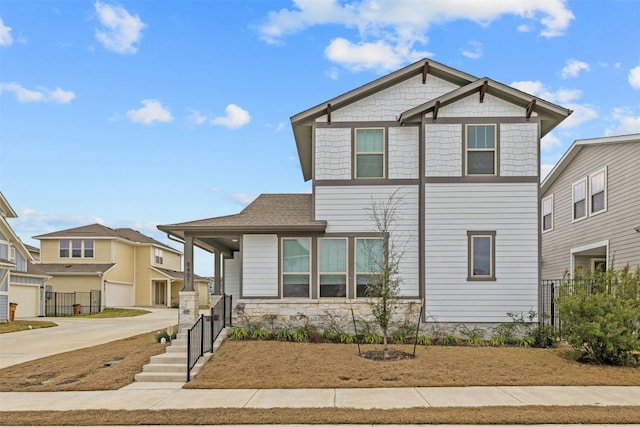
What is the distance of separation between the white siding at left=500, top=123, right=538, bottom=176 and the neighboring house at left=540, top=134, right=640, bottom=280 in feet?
9.88

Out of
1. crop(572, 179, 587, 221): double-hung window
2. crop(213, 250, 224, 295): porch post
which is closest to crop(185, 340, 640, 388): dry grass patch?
crop(213, 250, 224, 295): porch post

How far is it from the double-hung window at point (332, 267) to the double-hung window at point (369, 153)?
203 cm

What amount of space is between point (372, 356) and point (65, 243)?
32677mm

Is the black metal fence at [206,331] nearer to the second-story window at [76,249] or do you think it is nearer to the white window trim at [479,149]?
the white window trim at [479,149]

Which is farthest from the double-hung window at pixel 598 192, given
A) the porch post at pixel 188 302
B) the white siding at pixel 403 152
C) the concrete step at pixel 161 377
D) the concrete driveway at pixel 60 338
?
the concrete driveway at pixel 60 338

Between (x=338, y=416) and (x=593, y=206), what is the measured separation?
46.7ft

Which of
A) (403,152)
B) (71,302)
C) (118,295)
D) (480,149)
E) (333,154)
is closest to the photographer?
(480,149)

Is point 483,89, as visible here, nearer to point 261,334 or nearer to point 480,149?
point 480,149

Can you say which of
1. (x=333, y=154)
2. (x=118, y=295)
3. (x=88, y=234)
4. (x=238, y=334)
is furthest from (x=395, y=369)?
(x=88, y=234)

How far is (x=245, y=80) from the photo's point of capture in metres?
19.6

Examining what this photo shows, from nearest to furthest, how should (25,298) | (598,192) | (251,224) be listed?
(251,224) → (598,192) → (25,298)

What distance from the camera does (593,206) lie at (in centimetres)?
1864

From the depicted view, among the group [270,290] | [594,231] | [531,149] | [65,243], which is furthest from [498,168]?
[65,243]

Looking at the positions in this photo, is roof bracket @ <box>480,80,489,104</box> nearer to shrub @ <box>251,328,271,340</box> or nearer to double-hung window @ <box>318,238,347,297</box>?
double-hung window @ <box>318,238,347,297</box>
